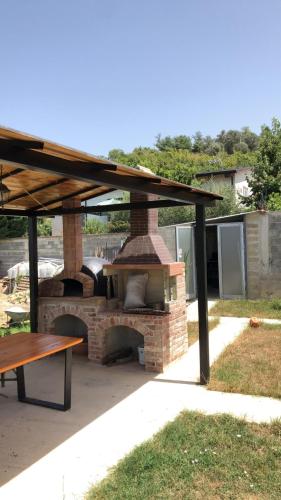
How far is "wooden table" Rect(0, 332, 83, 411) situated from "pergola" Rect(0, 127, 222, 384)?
1.67 meters

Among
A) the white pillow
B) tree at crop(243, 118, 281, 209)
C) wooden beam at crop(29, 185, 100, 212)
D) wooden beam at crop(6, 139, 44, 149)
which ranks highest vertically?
tree at crop(243, 118, 281, 209)

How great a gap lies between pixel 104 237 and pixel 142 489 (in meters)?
11.9

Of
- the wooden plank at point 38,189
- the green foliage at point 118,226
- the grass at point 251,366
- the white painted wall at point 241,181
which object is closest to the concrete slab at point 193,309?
the grass at point 251,366

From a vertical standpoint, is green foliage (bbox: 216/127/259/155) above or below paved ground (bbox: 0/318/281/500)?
above

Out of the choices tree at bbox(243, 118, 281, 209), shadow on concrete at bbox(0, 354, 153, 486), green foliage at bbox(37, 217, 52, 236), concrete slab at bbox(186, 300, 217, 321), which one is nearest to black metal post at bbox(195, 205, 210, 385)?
shadow on concrete at bbox(0, 354, 153, 486)

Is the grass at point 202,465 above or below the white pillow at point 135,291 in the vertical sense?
below

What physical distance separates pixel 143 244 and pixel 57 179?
1.78 meters

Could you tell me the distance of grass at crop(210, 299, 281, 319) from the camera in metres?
9.77

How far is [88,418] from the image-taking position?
4395mm

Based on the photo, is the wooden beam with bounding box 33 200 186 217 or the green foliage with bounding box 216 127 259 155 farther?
the green foliage with bounding box 216 127 259 155

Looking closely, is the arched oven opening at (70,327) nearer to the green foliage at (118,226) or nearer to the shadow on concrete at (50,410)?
the shadow on concrete at (50,410)

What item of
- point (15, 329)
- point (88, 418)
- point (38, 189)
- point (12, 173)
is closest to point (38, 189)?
point (38, 189)

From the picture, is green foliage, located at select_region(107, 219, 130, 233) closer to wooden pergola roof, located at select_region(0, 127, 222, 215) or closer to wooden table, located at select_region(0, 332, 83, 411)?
wooden pergola roof, located at select_region(0, 127, 222, 215)

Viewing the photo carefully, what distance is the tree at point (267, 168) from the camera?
20000mm
